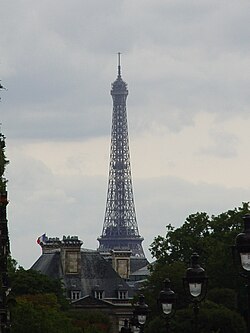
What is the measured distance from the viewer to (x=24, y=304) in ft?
360

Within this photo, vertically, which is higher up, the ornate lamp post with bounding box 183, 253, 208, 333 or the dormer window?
the dormer window

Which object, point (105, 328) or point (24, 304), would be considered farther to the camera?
point (105, 328)

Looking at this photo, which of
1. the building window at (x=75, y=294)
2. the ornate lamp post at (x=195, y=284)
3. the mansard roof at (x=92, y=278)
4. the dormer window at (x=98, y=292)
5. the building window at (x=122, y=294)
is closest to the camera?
the ornate lamp post at (x=195, y=284)

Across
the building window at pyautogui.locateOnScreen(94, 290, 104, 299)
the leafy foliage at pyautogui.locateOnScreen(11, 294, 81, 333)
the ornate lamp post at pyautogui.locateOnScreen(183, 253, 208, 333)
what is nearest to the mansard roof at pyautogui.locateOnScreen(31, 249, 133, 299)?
the building window at pyautogui.locateOnScreen(94, 290, 104, 299)

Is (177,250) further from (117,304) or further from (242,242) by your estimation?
(242,242)

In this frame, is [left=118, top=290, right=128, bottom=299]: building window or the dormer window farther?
[left=118, top=290, right=128, bottom=299]: building window

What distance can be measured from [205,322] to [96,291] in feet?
313

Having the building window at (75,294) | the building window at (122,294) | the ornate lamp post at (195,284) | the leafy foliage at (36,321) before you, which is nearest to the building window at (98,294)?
the building window at (75,294)

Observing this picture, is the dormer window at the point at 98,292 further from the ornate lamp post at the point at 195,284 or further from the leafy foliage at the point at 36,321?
the ornate lamp post at the point at 195,284

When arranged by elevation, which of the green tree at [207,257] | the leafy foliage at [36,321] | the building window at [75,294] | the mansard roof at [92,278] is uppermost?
the mansard roof at [92,278]

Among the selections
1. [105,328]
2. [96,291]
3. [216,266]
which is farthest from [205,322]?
[96,291]

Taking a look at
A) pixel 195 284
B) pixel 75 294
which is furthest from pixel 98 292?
pixel 195 284

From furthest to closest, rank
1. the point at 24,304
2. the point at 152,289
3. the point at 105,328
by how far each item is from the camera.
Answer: the point at 105,328, the point at 152,289, the point at 24,304

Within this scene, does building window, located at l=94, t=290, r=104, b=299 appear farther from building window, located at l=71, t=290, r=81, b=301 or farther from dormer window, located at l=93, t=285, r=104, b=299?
building window, located at l=71, t=290, r=81, b=301
